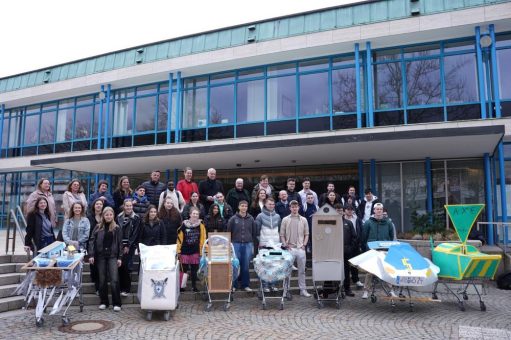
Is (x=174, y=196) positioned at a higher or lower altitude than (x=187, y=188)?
lower

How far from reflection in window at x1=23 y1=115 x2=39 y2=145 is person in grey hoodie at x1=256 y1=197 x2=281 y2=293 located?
18790mm

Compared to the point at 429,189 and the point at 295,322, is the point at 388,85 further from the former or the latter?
the point at 295,322

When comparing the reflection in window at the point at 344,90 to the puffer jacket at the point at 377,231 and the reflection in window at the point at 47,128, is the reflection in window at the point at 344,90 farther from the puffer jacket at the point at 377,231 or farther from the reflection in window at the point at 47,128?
the reflection in window at the point at 47,128

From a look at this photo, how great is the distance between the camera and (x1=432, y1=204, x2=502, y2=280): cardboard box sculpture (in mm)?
7488

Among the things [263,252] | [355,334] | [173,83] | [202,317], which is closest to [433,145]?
[263,252]

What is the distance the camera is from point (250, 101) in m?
17.0

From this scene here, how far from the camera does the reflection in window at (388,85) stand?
48.7 ft

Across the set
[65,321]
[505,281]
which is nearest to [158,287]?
[65,321]

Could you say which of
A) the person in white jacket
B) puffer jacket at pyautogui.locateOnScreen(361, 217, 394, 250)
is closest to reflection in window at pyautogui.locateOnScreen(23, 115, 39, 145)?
the person in white jacket

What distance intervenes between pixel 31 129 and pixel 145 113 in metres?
8.48

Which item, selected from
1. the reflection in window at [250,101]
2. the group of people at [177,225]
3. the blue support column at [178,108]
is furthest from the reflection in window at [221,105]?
the group of people at [177,225]

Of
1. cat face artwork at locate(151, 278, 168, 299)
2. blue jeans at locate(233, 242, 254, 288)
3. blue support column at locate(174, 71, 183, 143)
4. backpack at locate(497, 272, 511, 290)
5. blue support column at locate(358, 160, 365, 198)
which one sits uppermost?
blue support column at locate(174, 71, 183, 143)

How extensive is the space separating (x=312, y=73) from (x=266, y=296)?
994cm

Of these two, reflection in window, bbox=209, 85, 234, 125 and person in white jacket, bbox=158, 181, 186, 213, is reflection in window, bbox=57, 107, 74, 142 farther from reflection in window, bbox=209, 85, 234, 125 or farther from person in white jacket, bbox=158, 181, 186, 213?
person in white jacket, bbox=158, 181, 186, 213
